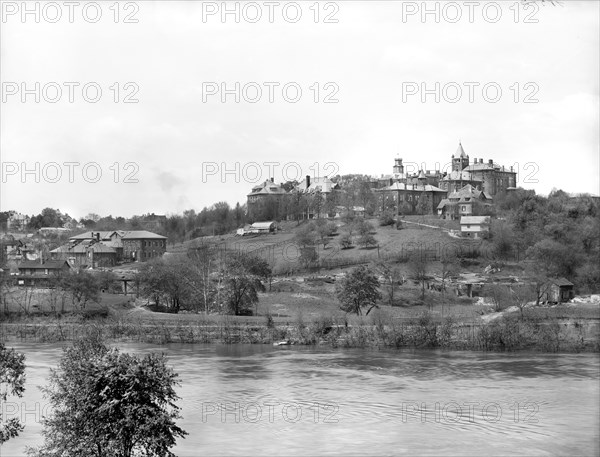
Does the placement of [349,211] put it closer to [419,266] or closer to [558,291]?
A: [419,266]

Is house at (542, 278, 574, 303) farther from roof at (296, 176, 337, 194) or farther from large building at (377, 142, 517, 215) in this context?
roof at (296, 176, 337, 194)

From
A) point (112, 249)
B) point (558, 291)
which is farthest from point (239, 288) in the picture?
point (112, 249)

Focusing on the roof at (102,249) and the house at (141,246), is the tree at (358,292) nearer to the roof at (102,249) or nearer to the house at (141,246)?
the roof at (102,249)

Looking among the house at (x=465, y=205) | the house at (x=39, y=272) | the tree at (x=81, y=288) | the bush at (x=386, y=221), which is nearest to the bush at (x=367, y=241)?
the bush at (x=386, y=221)

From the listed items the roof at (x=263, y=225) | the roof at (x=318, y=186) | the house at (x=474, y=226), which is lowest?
the house at (x=474, y=226)

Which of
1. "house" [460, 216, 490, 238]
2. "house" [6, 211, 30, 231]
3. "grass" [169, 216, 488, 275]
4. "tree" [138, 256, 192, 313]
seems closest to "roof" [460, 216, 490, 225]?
"house" [460, 216, 490, 238]

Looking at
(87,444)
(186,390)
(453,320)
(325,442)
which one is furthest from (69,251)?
(87,444)
